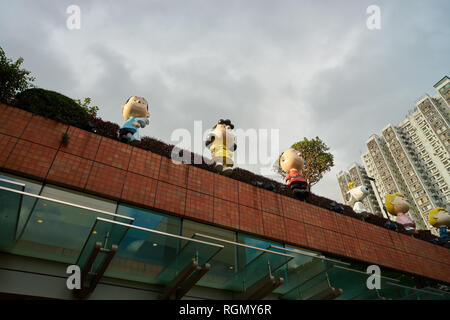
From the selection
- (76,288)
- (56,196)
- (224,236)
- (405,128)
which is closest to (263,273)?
(224,236)

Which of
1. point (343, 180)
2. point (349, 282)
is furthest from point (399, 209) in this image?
point (343, 180)

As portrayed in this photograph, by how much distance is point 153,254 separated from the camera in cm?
551

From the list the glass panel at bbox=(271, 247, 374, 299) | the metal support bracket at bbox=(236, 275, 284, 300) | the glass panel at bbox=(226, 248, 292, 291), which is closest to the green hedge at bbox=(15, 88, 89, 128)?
the glass panel at bbox=(226, 248, 292, 291)

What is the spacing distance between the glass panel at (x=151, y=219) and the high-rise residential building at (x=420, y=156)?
65.1 m

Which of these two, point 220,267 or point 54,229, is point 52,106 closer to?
point 54,229

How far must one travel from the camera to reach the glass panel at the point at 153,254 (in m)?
5.23

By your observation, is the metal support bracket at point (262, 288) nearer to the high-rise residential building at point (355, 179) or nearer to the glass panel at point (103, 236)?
the glass panel at point (103, 236)

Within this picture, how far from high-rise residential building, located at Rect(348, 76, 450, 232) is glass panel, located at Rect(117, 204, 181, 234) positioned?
6513cm

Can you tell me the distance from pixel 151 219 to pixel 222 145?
12.6 feet

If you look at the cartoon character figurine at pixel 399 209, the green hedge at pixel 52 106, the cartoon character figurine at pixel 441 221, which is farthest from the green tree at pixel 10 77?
the cartoon character figurine at pixel 441 221

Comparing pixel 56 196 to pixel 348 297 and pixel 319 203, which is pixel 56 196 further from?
pixel 319 203

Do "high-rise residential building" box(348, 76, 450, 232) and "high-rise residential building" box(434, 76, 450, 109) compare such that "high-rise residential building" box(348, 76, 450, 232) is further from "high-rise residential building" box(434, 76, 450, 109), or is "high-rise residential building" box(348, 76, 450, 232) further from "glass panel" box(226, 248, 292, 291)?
"glass panel" box(226, 248, 292, 291)

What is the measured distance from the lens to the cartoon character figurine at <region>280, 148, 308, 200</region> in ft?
33.0

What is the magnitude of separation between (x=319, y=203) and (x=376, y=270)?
9.48ft
